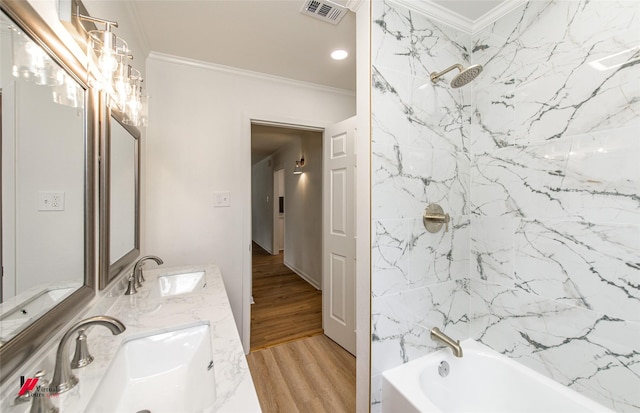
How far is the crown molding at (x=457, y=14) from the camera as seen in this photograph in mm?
1405

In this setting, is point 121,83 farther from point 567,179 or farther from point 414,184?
point 567,179

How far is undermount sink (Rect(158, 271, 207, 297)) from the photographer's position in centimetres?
166

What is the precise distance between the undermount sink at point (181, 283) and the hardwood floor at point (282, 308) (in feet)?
3.08

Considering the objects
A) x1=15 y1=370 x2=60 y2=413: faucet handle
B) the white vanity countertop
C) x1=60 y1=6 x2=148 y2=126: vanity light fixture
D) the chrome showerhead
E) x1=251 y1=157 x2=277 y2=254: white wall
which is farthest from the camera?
x1=251 y1=157 x2=277 y2=254: white wall

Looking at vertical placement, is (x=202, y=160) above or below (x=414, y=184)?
above

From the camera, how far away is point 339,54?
77.9 inches

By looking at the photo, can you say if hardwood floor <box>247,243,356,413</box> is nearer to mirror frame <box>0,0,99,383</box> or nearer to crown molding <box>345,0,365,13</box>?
mirror frame <box>0,0,99,383</box>

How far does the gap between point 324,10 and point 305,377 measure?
252 cm

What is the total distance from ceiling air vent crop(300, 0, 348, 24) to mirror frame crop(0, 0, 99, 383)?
1182 millimetres

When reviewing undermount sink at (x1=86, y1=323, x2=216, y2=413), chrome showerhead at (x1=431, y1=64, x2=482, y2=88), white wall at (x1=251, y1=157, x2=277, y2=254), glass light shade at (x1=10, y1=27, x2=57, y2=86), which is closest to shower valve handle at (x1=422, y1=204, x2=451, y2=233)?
chrome showerhead at (x1=431, y1=64, x2=482, y2=88)

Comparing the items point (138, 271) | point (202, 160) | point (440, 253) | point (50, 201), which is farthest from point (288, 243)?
point (50, 201)

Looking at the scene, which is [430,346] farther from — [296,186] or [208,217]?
[296,186]

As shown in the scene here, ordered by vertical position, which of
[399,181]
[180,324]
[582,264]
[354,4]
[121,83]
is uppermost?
[354,4]

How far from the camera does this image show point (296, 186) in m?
4.66
